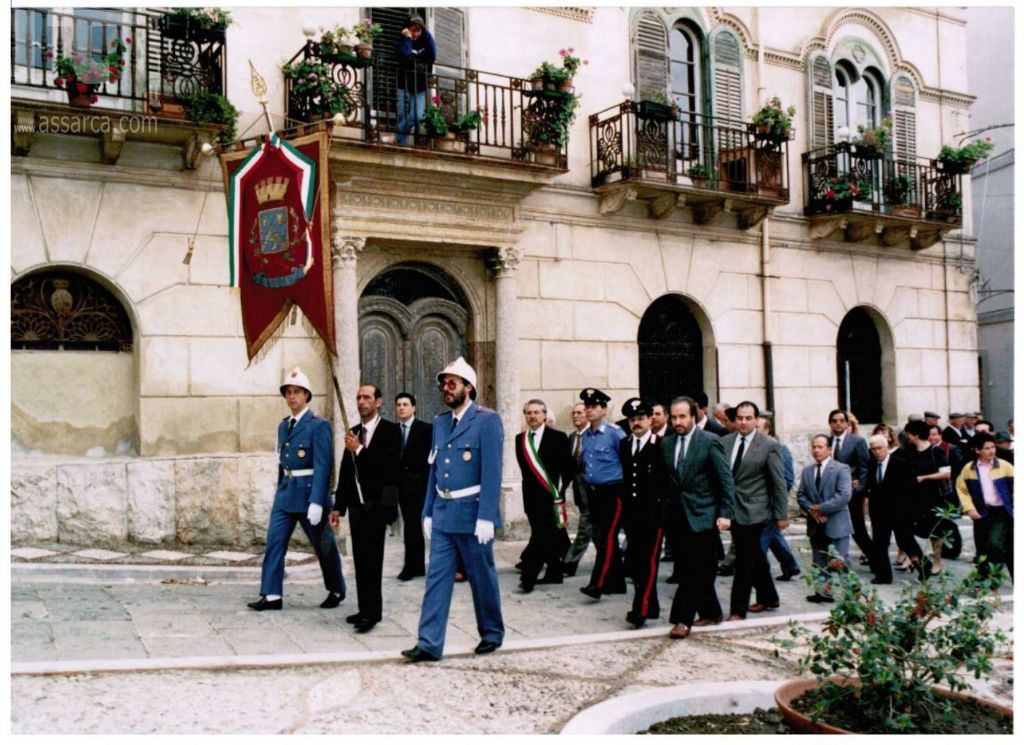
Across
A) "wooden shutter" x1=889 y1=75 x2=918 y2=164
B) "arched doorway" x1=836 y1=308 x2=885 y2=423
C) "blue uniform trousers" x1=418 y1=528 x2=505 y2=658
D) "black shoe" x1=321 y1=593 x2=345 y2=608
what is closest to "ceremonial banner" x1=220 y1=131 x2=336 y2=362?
"blue uniform trousers" x1=418 y1=528 x2=505 y2=658

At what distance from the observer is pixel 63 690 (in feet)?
19.5

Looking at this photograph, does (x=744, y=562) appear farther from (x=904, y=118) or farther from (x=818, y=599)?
(x=904, y=118)

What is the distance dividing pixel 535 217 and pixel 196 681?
906 centimetres

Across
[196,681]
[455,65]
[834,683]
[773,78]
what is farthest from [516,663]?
[773,78]

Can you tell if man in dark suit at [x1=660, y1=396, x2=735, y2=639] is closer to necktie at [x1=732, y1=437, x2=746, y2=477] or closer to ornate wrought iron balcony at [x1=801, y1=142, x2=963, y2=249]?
necktie at [x1=732, y1=437, x2=746, y2=477]

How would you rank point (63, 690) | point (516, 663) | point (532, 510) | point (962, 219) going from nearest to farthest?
point (63, 690)
point (516, 663)
point (532, 510)
point (962, 219)

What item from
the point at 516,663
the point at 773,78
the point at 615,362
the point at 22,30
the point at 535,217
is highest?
the point at 773,78

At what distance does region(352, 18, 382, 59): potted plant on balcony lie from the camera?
1220 cm

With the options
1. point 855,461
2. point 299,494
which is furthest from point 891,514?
point 299,494

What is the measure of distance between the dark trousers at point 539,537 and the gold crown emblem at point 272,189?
378 centimetres

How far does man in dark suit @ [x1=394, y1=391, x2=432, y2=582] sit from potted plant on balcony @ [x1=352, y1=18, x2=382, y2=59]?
14.5 feet

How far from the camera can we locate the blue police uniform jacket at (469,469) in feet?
23.6

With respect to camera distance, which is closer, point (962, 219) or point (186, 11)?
point (186, 11)

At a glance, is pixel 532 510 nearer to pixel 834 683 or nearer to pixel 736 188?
pixel 834 683
